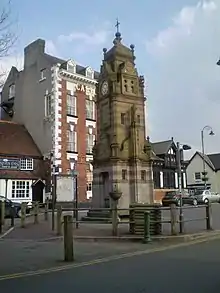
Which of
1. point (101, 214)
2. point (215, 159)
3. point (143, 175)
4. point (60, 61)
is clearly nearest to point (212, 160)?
point (215, 159)

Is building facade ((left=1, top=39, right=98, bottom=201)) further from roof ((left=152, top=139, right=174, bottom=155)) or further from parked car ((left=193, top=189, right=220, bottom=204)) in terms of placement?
roof ((left=152, top=139, right=174, bottom=155))

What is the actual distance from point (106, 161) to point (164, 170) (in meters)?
42.7

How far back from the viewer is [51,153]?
4375cm

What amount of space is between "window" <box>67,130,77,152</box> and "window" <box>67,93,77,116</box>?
2.24 metres

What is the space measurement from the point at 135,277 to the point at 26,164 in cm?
3609

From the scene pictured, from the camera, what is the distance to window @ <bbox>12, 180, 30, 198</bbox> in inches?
1617

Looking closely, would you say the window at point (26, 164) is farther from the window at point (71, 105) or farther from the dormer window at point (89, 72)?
the dormer window at point (89, 72)

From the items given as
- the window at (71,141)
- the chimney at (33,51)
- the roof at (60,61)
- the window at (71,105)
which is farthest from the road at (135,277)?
the chimney at (33,51)

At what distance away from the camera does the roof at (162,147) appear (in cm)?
6707

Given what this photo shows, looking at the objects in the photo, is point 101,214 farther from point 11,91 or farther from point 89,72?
point 11,91

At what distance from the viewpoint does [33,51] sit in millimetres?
49438

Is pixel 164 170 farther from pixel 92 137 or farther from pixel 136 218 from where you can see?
pixel 136 218

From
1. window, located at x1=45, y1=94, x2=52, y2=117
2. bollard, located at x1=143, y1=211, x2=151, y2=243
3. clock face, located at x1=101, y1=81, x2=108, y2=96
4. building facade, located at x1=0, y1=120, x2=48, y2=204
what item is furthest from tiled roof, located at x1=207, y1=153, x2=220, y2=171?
bollard, located at x1=143, y1=211, x2=151, y2=243

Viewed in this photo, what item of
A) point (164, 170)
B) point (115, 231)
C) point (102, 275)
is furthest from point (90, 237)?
point (164, 170)
